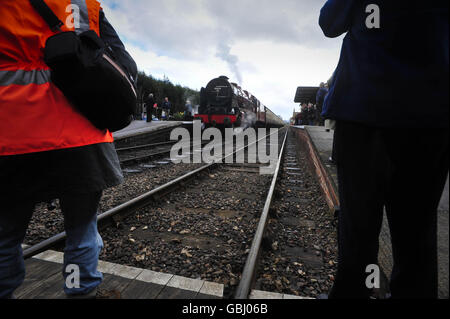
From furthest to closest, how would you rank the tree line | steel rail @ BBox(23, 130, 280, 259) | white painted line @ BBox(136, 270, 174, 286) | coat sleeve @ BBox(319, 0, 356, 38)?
the tree line
steel rail @ BBox(23, 130, 280, 259)
white painted line @ BBox(136, 270, 174, 286)
coat sleeve @ BBox(319, 0, 356, 38)

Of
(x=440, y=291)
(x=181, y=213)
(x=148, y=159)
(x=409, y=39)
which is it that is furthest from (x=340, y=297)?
(x=148, y=159)

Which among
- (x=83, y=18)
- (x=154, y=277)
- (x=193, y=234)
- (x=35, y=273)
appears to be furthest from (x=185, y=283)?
(x=83, y=18)

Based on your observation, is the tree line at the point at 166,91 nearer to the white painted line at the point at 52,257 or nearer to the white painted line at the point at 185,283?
the white painted line at the point at 52,257

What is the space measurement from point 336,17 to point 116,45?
1127 millimetres

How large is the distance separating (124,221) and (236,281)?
1.72 m

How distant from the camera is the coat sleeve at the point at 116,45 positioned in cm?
137

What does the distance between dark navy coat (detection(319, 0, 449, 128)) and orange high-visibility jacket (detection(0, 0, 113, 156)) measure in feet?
3.94

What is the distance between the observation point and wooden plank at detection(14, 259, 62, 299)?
1818 millimetres

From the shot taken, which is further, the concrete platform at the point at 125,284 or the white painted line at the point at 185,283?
the white painted line at the point at 185,283

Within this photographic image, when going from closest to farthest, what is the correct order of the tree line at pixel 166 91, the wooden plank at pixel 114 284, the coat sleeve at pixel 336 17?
1. the coat sleeve at pixel 336 17
2. the wooden plank at pixel 114 284
3. the tree line at pixel 166 91

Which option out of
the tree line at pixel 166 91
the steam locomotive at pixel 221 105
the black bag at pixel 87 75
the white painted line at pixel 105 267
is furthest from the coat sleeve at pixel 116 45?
the tree line at pixel 166 91

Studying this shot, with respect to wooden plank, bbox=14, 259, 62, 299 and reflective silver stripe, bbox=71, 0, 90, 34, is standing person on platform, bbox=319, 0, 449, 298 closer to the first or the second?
reflective silver stripe, bbox=71, 0, 90, 34

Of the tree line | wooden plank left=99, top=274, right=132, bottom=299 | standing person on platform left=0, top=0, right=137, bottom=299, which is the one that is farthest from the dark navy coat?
the tree line
